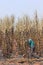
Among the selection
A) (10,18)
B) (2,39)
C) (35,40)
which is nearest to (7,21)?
(10,18)

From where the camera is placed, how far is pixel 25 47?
1477 centimetres

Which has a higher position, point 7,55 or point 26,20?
point 26,20

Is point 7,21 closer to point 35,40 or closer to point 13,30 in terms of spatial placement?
point 13,30

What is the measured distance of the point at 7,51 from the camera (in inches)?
578

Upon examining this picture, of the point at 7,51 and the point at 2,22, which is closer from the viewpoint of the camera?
the point at 7,51

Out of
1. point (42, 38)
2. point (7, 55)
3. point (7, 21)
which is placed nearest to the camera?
point (7, 55)

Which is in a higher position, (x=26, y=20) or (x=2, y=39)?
(x=26, y=20)

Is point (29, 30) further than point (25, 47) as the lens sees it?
Yes

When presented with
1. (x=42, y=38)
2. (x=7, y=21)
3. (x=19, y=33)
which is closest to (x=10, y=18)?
(x=7, y=21)

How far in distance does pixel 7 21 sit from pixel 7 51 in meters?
2.82

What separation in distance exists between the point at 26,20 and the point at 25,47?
2.95m

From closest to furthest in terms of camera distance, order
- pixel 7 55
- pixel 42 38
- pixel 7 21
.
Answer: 1. pixel 7 55
2. pixel 42 38
3. pixel 7 21

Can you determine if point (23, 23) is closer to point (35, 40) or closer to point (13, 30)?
point (13, 30)

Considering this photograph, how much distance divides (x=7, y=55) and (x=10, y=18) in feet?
11.8
